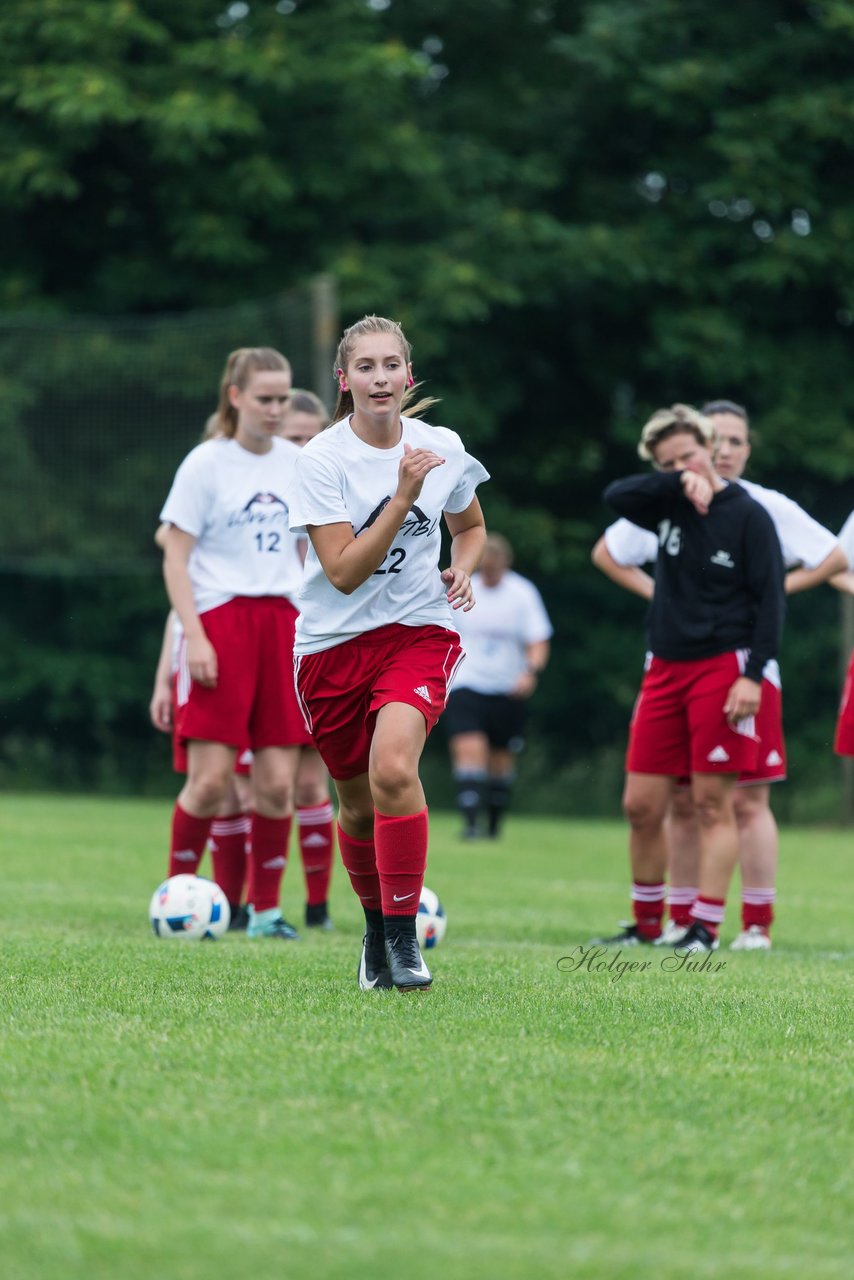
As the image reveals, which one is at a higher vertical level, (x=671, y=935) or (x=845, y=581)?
(x=845, y=581)

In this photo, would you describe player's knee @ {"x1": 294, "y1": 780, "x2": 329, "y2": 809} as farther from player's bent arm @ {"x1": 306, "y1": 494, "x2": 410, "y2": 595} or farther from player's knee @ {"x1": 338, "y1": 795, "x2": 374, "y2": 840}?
player's bent arm @ {"x1": 306, "y1": 494, "x2": 410, "y2": 595}

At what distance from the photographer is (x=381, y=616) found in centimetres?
530

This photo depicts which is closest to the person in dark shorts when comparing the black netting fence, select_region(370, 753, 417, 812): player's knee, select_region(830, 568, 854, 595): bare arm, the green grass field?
the black netting fence

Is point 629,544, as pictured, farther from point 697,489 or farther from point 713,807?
point 713,807

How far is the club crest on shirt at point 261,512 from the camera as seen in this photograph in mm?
7246

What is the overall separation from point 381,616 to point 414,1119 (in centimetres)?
202

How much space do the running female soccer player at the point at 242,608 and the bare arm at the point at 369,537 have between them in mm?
2048

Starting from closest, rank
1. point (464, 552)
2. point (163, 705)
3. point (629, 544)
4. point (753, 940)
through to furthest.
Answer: point (464, 552) → point (753, 940) → point (163, 705) → point (629, 544)

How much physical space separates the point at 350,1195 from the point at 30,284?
1853cm

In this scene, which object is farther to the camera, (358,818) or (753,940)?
(753,940)

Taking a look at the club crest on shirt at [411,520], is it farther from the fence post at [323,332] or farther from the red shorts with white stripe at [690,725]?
the fence post at [323,332]

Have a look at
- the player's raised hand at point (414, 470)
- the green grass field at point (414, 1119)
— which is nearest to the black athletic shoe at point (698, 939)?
the green grass field at point (414, 1119)

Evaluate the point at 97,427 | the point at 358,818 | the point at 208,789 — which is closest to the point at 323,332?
the point at 97,427

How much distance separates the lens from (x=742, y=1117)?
3.71 meters
